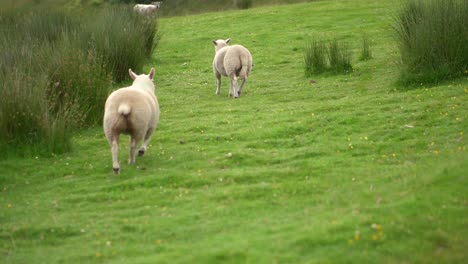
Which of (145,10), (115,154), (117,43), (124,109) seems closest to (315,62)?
(117,43)

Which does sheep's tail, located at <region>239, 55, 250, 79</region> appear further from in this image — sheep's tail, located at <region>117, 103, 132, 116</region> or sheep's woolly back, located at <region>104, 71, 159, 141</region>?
sheep's tail, located at <region>117, 103, 132, 116</region>

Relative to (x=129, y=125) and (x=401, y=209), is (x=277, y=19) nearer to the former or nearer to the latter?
(x=129, y=125)

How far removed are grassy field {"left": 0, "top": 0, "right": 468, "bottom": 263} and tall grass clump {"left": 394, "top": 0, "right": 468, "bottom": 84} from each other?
19.7 inches

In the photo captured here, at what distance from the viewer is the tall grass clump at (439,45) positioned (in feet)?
47.7

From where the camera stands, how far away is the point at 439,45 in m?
14.6

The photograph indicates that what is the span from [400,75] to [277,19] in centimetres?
1495

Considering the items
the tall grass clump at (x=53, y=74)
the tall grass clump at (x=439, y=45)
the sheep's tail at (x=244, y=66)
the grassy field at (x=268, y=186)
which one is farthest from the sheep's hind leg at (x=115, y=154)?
the tall grass clump at (x=439, y=45)

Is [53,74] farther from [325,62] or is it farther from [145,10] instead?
[145,10]

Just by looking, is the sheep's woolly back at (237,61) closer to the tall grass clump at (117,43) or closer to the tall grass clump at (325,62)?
the tall grass clump at (325,62)

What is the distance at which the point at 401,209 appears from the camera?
23.6ft

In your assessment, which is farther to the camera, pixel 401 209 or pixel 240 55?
pixel 240 55

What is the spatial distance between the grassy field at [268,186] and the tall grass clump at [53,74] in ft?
1.81

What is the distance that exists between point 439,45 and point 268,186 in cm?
785

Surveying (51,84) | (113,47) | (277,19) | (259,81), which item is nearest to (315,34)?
(277,19)
